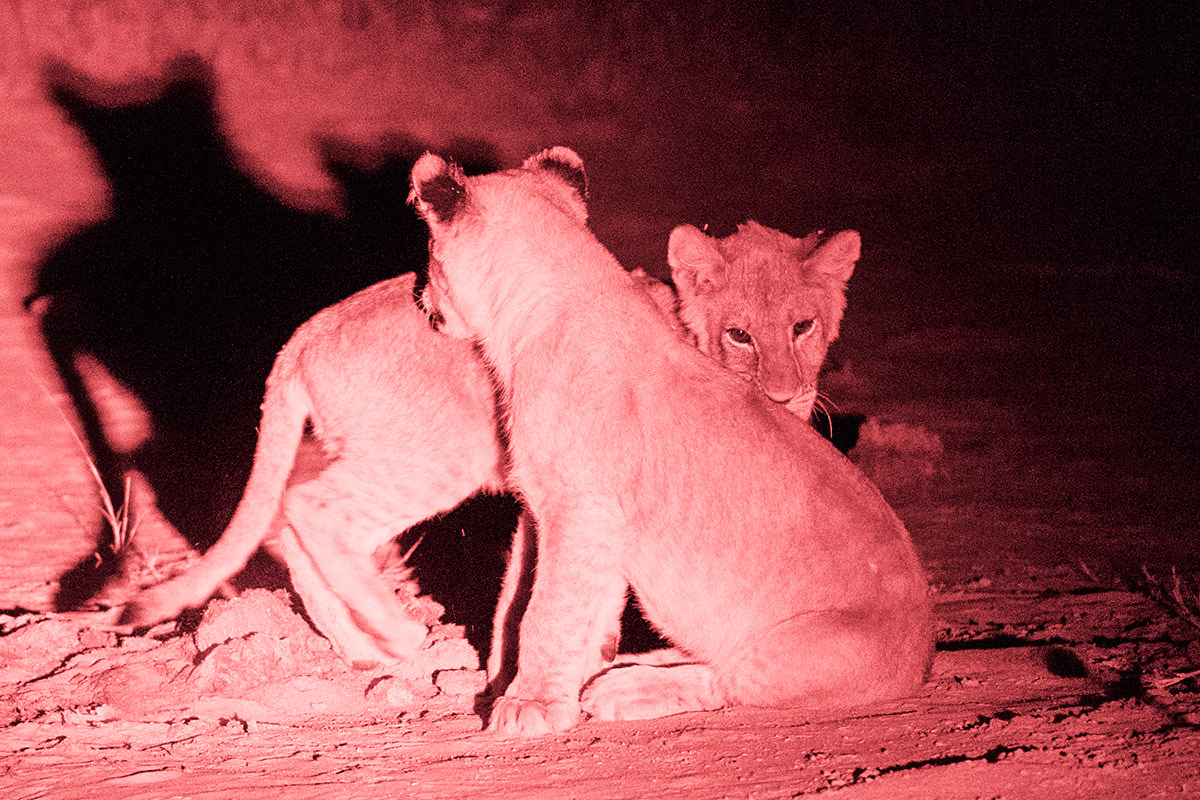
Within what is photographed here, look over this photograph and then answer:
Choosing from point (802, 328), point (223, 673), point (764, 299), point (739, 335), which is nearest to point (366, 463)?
point (223, 673)

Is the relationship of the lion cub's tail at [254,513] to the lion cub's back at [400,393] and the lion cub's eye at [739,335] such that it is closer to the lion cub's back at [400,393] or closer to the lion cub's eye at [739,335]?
the lion cub's back at [400,393]

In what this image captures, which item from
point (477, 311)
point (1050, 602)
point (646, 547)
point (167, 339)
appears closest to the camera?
point (646, 547)

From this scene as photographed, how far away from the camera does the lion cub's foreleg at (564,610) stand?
3480 mm

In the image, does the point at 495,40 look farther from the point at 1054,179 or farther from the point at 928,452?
the point at 928,452

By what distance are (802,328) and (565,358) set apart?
69.1 inches

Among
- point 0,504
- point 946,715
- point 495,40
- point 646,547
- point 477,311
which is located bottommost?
point 0,504

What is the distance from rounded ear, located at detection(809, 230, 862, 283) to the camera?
5215 mm

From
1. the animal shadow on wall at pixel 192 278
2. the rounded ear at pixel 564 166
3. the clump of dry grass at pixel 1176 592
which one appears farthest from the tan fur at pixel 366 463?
the clump of dry grass at pixel 1176 592

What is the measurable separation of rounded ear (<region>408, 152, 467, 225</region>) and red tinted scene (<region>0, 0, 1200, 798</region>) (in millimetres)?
20

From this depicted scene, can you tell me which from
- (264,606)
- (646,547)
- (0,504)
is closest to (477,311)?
(646,547)

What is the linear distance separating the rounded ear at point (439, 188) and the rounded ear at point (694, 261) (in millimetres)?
1362

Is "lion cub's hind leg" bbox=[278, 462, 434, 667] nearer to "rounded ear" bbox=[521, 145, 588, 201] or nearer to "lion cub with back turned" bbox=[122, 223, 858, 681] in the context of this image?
"lion cub with back turned" bbox=[122, 223, 858, 681]

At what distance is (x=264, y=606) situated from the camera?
13.9ft

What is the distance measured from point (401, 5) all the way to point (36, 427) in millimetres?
6018
